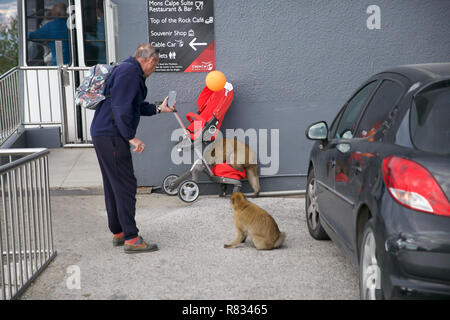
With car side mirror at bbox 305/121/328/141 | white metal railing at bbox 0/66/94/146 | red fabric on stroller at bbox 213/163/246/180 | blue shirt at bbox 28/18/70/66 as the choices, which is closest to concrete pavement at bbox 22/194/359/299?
red fabric on stroller at bbox 213/163/246/180

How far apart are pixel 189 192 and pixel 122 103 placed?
2.74 m

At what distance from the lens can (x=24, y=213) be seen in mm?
4301

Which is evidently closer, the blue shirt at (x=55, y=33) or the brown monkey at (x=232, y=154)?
the brown monkey at (x=232, y=154)

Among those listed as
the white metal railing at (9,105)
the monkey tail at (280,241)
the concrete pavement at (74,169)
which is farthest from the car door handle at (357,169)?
the white metal railing at (9,105)

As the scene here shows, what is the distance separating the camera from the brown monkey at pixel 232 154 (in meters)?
7.30

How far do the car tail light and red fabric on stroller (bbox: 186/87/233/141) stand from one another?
4.26 meters

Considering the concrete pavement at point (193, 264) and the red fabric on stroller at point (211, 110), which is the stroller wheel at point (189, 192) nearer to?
the concrete pavement at point (193, 264)

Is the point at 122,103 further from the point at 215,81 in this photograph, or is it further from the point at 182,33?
the point at 182,33

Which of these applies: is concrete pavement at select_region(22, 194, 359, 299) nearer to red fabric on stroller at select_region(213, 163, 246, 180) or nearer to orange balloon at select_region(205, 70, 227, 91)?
red fabric on stroller at select_region(213, 163, 246, 180)

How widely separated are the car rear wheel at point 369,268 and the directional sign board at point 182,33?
4.59 meters

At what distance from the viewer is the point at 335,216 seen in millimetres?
4293

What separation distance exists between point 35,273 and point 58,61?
604 centimetres

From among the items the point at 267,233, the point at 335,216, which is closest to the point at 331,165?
the point at 335,216

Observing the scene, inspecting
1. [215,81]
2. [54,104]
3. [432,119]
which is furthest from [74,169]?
[432,119]
